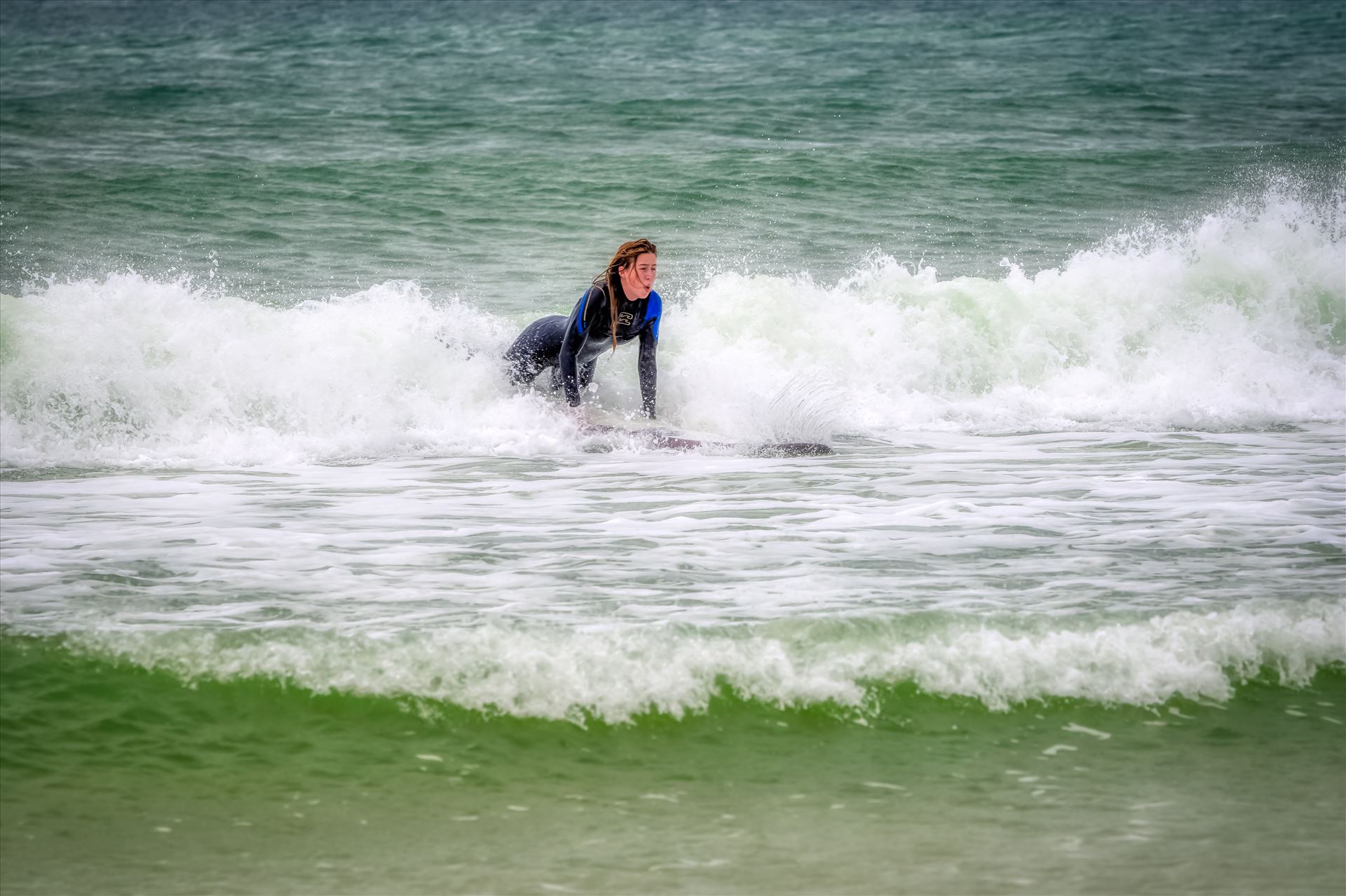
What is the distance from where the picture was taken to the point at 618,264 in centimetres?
820

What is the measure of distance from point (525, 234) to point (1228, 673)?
11976mm

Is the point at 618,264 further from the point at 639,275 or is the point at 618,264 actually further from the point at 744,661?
the point at 744,661

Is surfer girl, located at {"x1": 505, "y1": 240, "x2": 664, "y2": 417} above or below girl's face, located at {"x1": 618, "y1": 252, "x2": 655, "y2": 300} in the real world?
below

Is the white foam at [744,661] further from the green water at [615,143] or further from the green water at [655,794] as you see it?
the green water at [615,143]

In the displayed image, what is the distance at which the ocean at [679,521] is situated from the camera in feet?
11.7

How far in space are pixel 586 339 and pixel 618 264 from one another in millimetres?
667

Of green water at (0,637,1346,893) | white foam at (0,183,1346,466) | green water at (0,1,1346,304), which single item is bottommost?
green water at (0,637,1346,893)

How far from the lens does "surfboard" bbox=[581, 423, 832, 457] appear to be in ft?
26.9

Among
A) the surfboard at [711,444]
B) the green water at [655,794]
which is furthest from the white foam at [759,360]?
the green water at [655,794]

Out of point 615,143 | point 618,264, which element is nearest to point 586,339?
point 618,264

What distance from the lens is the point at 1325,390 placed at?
10758mm

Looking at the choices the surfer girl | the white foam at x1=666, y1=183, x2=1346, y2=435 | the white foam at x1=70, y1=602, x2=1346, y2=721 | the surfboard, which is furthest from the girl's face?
the white foam at x1=70, y1=602, x2=1346, y2=721

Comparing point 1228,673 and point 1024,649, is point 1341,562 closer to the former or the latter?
point 1228,673

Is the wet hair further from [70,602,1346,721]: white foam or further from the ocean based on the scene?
[70,602,1346,721]: white foam
